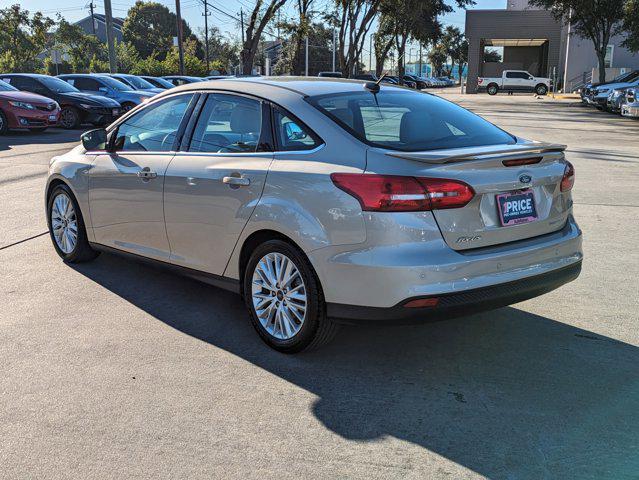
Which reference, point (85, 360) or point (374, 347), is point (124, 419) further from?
point (374, 347)

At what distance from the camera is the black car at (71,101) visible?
19.6 m

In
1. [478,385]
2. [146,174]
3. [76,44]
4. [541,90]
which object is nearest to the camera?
[478,385]

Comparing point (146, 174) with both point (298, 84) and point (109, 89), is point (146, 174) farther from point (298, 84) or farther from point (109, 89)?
point (109, 89)

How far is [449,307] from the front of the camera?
11.9 feet

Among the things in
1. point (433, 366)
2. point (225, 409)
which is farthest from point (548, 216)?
point (225, 409)

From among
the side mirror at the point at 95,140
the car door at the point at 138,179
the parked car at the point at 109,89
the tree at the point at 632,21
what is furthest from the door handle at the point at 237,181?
the tree at the point at 632,21

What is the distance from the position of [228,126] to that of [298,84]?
0.55 metres

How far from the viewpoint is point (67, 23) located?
216ft

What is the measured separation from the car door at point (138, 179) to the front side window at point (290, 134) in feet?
3.11

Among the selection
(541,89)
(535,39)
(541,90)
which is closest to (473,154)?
(541,89)

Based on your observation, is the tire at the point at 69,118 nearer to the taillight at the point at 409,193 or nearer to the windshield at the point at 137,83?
the windshield at the point at 137,83

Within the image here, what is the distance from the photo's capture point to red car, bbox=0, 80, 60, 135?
1744cm

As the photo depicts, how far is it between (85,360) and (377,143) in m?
2.17

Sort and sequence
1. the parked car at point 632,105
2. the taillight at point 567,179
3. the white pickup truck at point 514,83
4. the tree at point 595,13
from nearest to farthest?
the taillight at point 567,179 < the parked car at point 632,105 < the tree at point 595,13 < the white pickup truck at point 514,83
